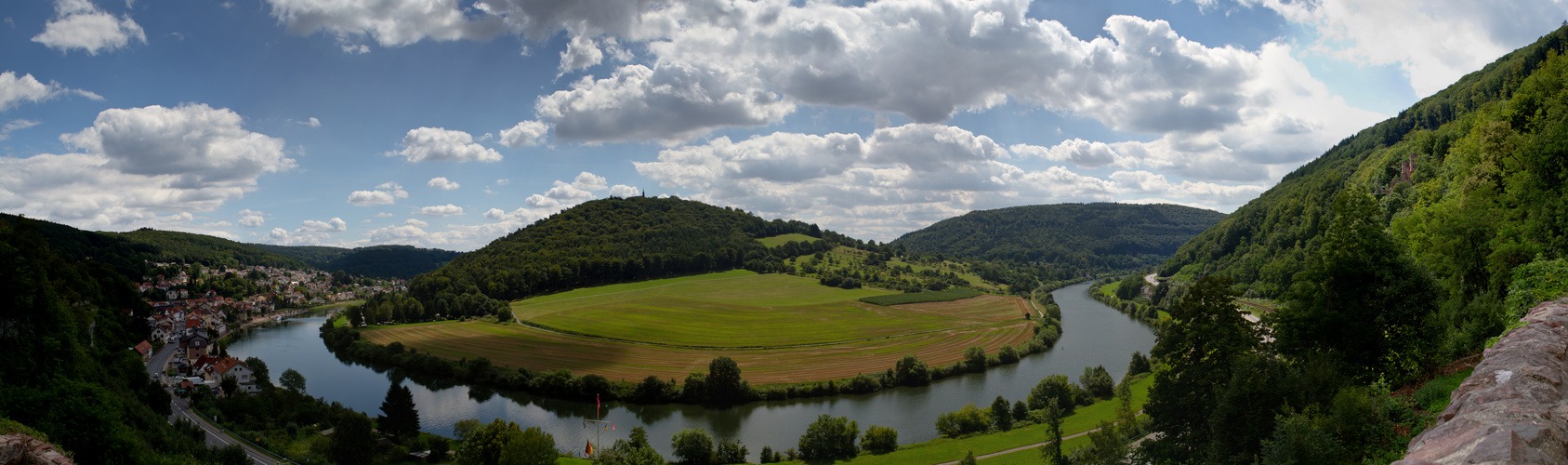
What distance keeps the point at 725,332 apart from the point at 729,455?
2828 centimetres

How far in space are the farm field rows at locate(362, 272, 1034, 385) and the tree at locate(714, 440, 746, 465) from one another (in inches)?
475

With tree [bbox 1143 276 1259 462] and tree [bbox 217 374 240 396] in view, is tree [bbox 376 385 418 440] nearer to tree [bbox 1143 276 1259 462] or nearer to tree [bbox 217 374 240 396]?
tree [bbox 217 374 240 396]

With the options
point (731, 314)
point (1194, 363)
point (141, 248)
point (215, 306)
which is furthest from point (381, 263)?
point (1194, 363)

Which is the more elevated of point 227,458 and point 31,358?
point 31,358

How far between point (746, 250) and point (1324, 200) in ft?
235

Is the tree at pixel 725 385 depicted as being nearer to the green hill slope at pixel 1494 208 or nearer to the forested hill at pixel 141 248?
the green hill slope at pixel 1494 208

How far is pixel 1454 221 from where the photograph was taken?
15422mm

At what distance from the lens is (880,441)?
1129 inches

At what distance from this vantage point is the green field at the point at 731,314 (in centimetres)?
5531

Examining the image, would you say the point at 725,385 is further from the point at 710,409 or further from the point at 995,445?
the point at 995,445

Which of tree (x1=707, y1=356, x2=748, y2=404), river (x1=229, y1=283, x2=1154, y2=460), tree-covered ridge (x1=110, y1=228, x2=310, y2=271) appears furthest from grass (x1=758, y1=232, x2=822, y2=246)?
tree-covered ridge (x1=110, y1=228, x2=310, y2=271)

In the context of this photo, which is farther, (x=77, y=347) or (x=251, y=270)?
(x=251, y=270)

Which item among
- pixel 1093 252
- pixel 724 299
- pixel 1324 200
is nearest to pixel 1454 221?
pixel 1324 200

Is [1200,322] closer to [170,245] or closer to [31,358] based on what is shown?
[31,358]
